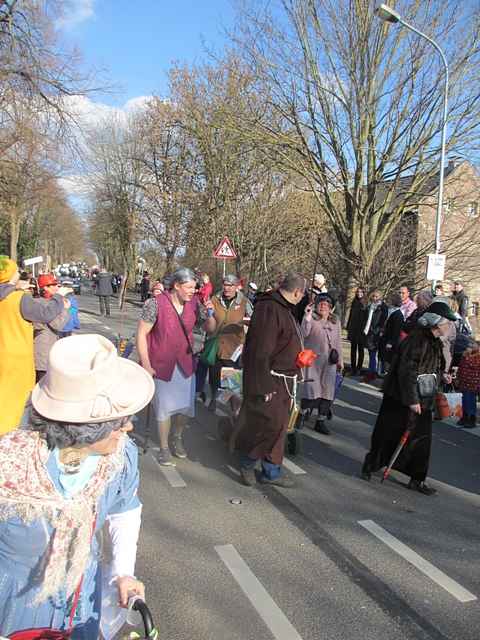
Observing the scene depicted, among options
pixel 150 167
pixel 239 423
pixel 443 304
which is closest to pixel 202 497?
pixel 239 423

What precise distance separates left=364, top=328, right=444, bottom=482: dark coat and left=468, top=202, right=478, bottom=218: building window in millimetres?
14315

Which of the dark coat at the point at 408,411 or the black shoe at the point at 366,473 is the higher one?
the dark coat at the point at 408,411

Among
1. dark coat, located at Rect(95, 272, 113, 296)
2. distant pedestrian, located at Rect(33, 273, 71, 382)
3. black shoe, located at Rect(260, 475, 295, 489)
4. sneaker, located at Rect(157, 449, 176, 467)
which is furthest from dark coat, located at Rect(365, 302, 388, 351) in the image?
dark coat, located at Rect(95, 272, 113, 296)

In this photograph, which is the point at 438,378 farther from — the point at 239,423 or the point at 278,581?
the point at 278,581

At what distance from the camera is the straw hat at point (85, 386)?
1.59 meters

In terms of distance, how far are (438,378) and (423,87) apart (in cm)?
1391

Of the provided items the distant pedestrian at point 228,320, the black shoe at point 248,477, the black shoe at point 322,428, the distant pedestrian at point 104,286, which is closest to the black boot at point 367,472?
the black shoe at point 248,477

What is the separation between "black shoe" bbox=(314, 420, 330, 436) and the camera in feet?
22.5

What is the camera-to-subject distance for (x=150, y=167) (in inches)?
1236

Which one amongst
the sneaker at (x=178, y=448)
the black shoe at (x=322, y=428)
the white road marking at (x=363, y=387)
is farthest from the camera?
the white road marking at (x=363, y=387)

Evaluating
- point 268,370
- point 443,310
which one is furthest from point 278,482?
point 443,310

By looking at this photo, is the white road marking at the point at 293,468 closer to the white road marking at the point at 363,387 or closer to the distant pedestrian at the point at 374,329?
the white road marking at the point at 363,387

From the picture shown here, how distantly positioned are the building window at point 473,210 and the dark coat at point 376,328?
806 cm

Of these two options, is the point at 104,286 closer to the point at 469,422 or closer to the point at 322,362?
the point at 322,362
